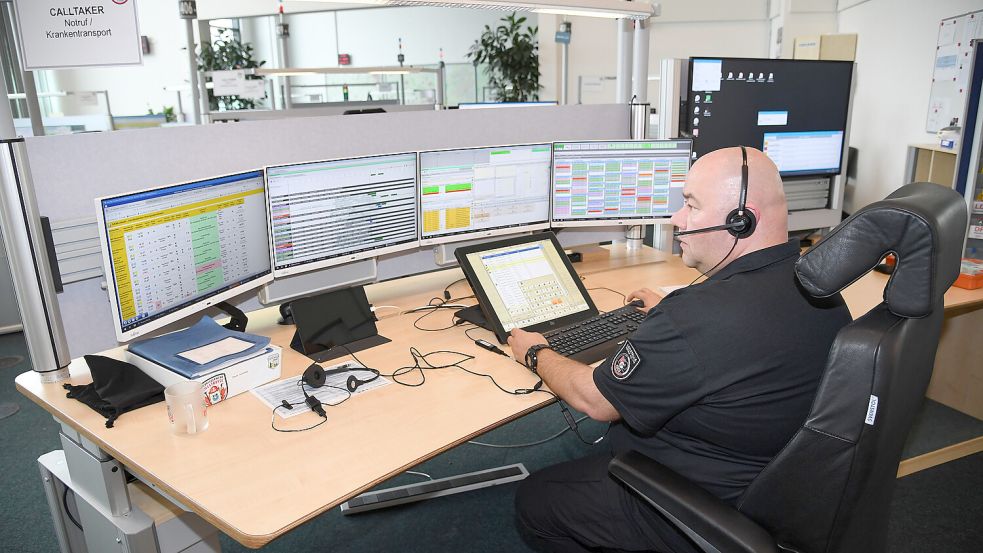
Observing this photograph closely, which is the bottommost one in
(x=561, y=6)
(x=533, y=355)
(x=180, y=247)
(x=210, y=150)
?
(x=533, y=355)

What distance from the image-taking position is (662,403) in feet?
4.11

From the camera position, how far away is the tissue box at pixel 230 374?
4.87ft

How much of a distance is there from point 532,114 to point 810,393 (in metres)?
1.56

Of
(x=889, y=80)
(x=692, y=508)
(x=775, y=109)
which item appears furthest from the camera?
(x=889, y=80)

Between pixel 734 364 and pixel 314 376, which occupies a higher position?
pixel 734 364

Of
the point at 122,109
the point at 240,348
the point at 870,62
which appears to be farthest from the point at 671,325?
the point at 122,109

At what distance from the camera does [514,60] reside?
22.2 feet

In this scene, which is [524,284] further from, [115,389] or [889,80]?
[889,80]

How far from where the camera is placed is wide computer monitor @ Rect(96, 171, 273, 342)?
1.44m

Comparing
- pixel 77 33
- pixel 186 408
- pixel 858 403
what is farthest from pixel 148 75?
pixel 858 403

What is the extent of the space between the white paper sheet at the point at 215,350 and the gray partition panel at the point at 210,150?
37 cm

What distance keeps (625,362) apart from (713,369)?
0.17 meters

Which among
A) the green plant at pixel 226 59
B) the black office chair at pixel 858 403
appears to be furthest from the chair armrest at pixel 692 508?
the green plant at pixel 226 59

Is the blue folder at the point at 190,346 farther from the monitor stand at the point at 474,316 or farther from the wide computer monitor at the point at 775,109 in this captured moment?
the wide computer monitor at the point at 775,109
